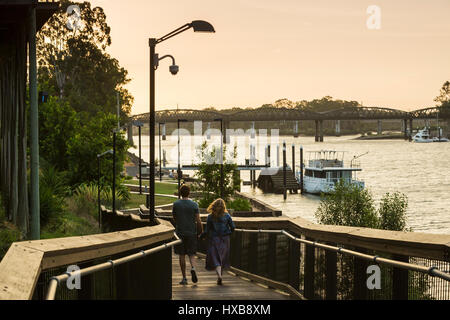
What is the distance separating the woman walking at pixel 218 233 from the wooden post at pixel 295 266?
6.10 ft

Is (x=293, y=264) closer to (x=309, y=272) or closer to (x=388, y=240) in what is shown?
(x=309, y=272)

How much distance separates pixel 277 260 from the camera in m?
10.2

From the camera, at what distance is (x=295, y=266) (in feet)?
30.0

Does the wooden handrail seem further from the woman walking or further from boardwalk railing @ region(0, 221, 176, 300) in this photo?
the woman walking

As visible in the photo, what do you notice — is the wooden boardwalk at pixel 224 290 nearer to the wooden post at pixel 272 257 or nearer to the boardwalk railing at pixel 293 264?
the wooden post at pixel 272 257

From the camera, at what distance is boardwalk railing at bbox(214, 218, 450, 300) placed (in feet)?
17.7

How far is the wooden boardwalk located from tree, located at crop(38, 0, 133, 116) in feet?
202

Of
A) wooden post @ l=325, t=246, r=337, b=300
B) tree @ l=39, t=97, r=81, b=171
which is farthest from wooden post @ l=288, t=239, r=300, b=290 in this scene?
tree @ l=39, t=97, r=81, b=171

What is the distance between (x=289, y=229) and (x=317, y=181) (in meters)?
85.2

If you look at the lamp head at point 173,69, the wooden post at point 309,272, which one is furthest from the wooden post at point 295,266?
the lamp head at point 173,69

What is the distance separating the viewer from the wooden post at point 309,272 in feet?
27.1

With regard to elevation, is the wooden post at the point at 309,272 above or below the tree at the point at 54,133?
below
